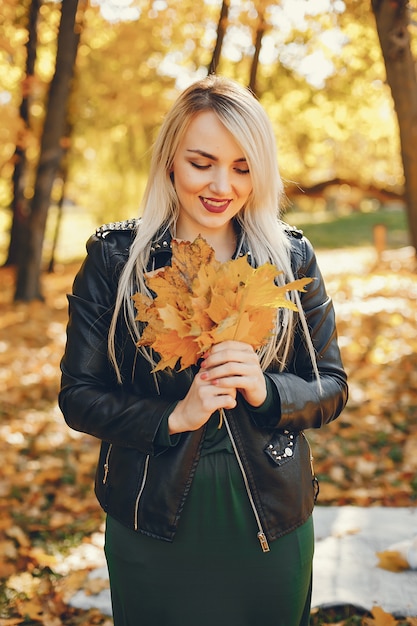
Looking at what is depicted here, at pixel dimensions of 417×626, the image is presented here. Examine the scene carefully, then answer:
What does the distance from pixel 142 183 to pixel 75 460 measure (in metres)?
12.7

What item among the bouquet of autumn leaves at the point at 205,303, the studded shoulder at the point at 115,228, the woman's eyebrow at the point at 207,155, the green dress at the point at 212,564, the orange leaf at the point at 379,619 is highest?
the woman's eyebrow at the point at 207,155

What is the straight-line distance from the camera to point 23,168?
49.8ft

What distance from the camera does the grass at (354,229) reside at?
80.9ft

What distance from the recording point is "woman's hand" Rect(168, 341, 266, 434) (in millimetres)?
1694

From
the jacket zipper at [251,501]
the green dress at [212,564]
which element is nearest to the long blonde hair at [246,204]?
the jacket zipper at [251,501]

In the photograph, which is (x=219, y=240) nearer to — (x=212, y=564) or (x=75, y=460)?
(x=212, y=564)

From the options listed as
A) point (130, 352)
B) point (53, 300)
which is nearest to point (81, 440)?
point (130, 352)

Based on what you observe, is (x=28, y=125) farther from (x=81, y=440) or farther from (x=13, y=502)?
(x=13, y=502)

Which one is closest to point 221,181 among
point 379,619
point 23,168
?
point 379,619

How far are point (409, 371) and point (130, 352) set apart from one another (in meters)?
6.25

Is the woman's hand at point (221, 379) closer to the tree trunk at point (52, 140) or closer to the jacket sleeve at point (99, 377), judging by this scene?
the jacket sleeve at point (99, 377)

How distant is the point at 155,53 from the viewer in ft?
44.4

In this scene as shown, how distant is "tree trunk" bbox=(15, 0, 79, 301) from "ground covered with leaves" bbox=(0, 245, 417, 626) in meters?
1.84

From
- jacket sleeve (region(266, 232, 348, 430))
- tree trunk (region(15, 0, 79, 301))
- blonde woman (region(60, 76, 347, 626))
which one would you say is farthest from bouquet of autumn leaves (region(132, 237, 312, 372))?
tree trunk (region(15, 0, 79, 301))
